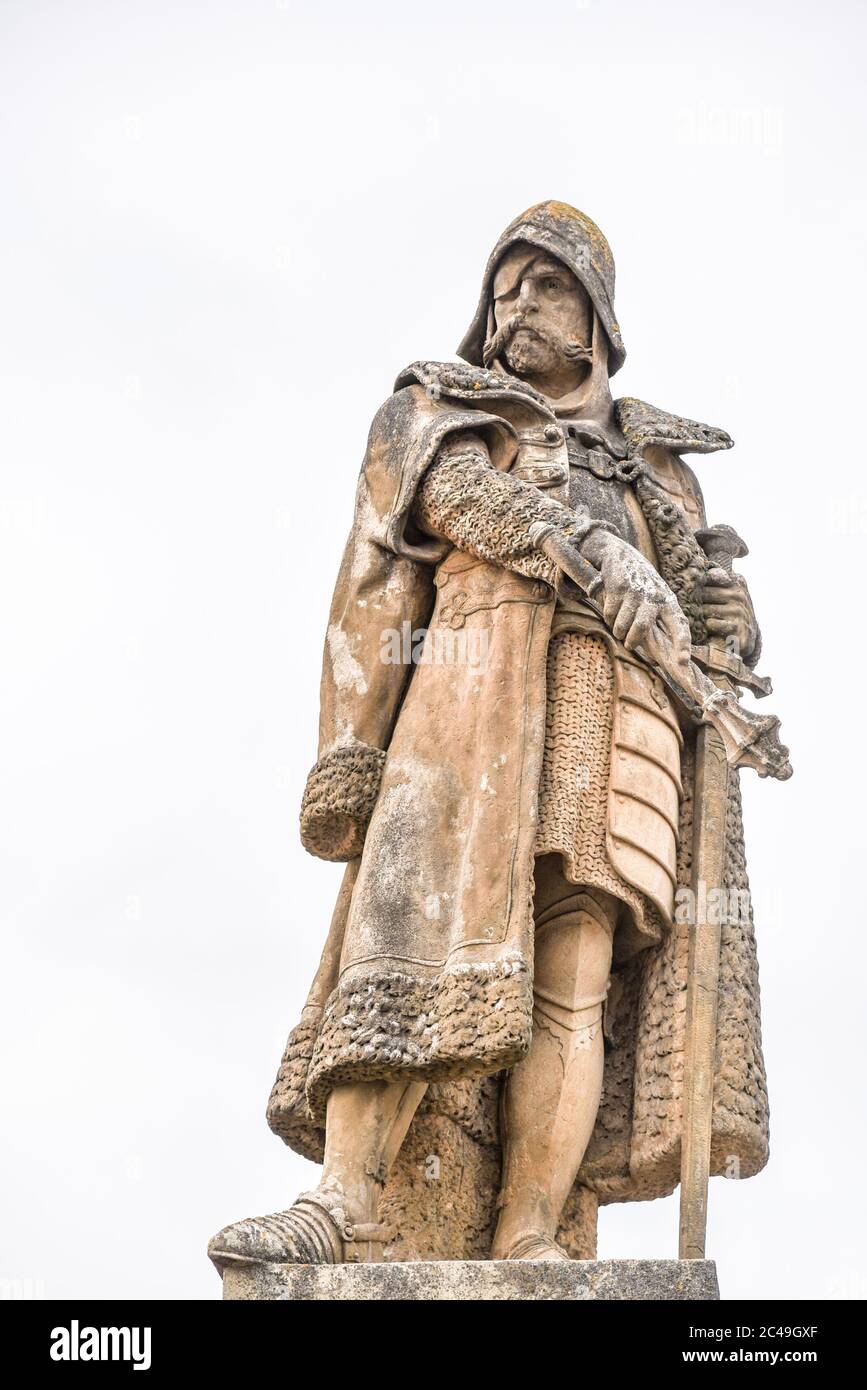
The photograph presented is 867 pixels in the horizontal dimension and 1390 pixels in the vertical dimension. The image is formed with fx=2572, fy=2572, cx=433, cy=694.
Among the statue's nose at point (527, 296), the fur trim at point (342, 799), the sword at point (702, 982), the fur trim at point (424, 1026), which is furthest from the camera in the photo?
the statue's nose at point (527, 296)

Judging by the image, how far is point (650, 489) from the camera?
11242 mm

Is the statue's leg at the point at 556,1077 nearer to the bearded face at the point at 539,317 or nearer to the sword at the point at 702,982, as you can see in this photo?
the sword at the point at 702,982

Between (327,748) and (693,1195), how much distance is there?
2.35 metres

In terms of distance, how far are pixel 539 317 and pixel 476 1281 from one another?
439 cm

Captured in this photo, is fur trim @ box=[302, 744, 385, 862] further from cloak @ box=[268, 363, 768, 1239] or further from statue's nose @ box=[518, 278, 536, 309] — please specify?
statue's nose @ box=[518, 278, 536, 309]

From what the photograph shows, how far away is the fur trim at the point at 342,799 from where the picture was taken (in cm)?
1034

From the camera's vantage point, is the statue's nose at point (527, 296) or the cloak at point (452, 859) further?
the statue's nose at point (527, 296)

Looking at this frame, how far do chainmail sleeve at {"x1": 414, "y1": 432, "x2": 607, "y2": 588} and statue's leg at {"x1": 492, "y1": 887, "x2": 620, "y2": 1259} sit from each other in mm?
1368

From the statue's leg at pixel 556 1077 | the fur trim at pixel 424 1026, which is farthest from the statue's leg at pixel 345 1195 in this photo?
the statue's leg at pixel 556 1077

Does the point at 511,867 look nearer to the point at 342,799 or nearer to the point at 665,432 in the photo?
the point at 342,799

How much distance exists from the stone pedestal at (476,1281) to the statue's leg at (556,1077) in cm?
81

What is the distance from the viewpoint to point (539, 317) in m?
11.4

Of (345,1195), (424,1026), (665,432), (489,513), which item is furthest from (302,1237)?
(665,432)

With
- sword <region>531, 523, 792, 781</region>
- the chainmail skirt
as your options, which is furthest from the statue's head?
the chainmail skirt
